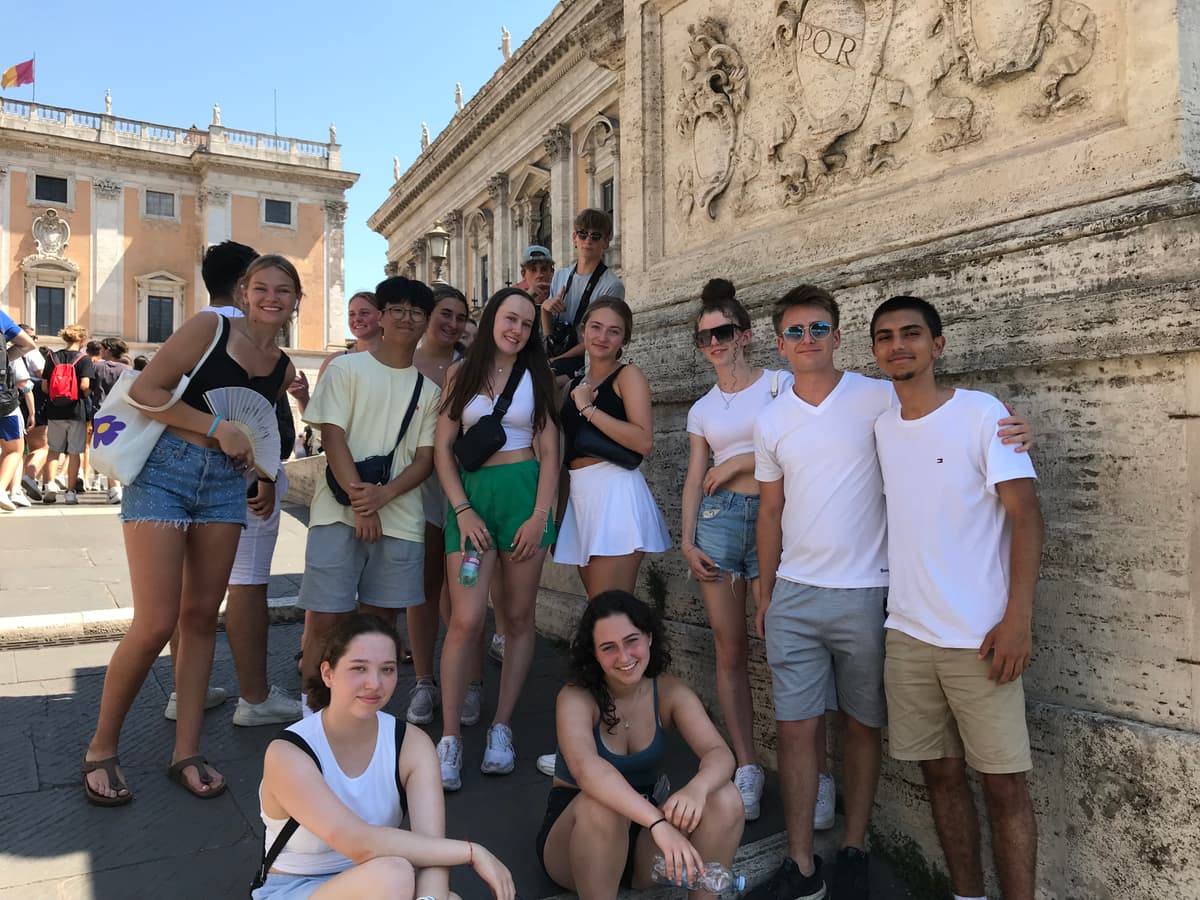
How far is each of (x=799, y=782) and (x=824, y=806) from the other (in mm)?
354

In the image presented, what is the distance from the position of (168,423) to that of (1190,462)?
131 inches

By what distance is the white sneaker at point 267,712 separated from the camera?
384 cm

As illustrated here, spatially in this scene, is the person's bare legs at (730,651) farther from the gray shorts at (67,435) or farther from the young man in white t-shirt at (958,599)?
the gray shorts at (67,435)

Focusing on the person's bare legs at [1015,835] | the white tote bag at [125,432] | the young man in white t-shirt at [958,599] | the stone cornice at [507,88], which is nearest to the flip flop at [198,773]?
the white tote bag at [125,432]

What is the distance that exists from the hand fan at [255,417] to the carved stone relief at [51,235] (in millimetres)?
46347

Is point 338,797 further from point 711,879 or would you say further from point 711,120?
point 711,120

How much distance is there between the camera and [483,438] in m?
3.56

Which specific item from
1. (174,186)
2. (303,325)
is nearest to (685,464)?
(303,325)

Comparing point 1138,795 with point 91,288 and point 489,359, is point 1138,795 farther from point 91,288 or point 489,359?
point 91,288

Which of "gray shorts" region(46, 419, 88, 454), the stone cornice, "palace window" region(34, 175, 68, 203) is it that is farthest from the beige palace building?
"gray shorts" region(46, 419, 88, 454)

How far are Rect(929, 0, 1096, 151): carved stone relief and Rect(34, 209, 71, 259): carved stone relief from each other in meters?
47.7

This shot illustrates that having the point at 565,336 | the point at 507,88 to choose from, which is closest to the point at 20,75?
the point at 507,88

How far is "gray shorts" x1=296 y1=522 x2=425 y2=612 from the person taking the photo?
3.63 meters

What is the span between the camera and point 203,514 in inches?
129
